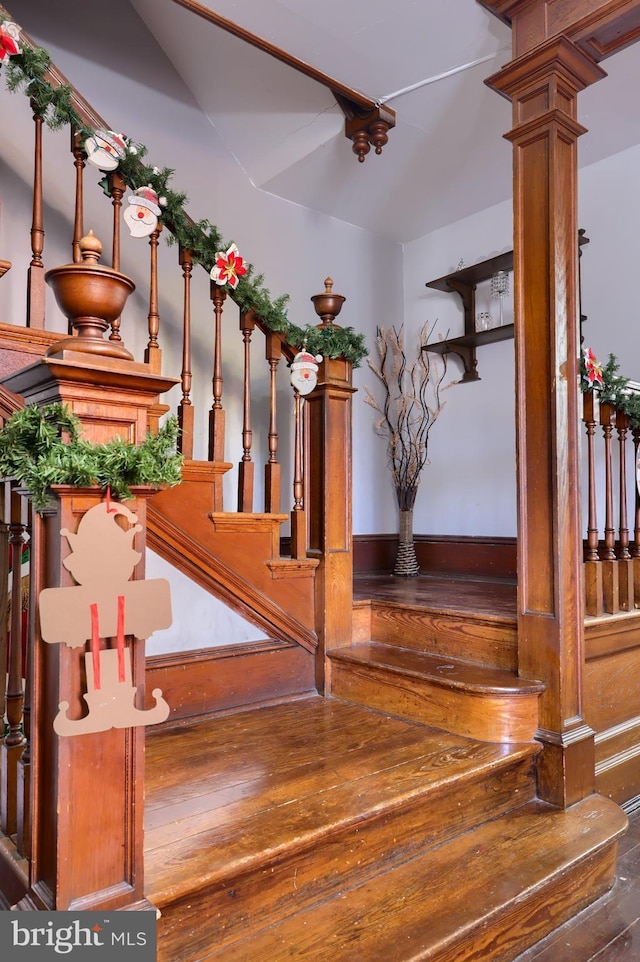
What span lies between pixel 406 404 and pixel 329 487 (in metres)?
2.00

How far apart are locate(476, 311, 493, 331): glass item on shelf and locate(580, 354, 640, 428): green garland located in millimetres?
1574

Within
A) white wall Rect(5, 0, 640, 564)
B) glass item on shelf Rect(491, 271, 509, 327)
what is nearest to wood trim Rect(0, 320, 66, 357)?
white wall Rect(5, 0, 640, 564)

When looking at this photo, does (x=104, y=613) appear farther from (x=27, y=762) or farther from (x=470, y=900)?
(x=470, y=900)

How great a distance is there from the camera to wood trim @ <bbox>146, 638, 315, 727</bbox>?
2047 mm

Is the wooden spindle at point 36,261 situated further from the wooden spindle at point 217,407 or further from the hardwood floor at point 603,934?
the hardwood floor at point 603,934

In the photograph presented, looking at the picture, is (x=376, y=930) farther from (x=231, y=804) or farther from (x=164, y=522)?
(x=164, y=522)

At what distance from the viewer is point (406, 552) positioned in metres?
3.80

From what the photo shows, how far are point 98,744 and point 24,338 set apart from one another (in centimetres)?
125

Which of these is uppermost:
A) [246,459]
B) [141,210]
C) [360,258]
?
[360,258]

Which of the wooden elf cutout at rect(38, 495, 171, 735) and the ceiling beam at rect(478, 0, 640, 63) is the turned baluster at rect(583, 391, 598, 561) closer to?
the ceiling beam at rect(478, 0, 640, 63)

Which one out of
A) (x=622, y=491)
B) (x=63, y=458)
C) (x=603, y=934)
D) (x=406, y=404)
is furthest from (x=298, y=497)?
(x=406, y=404)

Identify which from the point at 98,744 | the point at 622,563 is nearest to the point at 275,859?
the point at 98,744

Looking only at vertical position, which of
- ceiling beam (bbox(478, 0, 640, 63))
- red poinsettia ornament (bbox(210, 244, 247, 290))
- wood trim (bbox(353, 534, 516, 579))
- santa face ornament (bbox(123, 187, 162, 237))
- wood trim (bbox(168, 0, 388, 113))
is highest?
wood trim (bbox(168, 0, 388, 113))

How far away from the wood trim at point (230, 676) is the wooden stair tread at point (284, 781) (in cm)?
7
